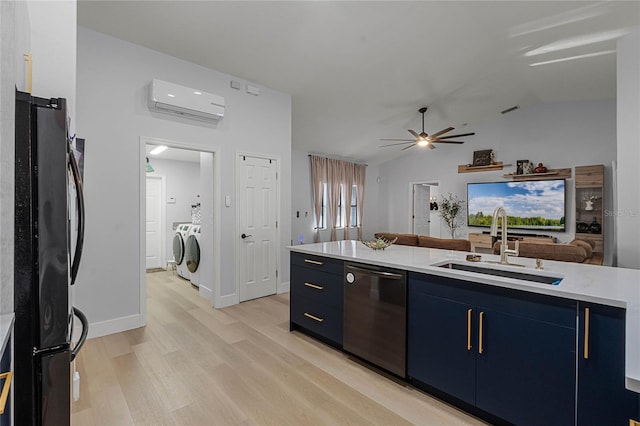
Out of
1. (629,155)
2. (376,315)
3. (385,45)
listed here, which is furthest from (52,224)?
(629,155)

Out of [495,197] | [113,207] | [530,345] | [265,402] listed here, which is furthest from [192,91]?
[495,197]

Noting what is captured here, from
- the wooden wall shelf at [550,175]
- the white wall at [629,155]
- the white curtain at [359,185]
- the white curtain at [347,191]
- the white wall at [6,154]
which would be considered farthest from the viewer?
the white curtain at [359,185]

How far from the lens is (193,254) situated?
4.55 m

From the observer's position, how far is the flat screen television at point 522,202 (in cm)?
610

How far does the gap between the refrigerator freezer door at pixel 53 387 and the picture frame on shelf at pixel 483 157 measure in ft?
25.1

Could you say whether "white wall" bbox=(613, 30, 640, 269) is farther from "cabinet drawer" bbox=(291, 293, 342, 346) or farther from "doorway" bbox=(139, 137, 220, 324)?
"doorway" bbox=(139, 137, 220, 324)

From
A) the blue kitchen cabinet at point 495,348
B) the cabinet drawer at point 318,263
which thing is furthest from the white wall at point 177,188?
the blue kitchen cabinet at point 495,348

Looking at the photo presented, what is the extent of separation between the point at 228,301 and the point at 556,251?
3848 mm

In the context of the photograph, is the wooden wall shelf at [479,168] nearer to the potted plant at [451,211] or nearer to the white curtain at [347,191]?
the potted plant at [451,211]

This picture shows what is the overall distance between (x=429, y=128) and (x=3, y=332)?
23.4 ft

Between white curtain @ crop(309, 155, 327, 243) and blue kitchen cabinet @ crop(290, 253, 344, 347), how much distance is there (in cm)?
437

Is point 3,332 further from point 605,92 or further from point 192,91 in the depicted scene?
point 605,92

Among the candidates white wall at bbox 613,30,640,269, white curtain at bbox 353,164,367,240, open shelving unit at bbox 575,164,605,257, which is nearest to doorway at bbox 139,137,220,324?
white curtain at bbox 353,164,367,240

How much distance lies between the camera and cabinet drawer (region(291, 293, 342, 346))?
8.61 ft
